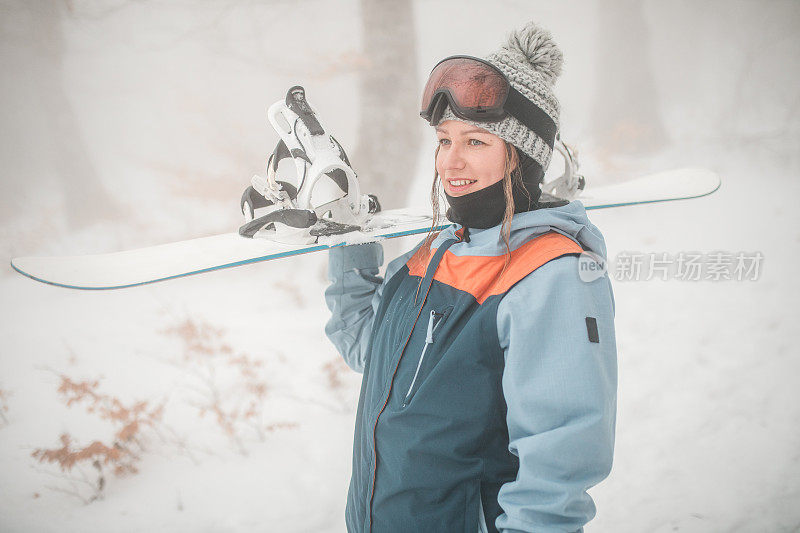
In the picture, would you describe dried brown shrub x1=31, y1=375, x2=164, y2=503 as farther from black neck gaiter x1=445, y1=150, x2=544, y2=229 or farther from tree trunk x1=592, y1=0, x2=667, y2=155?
tree trunk x1=592, y1=0, x2=667, y2=155

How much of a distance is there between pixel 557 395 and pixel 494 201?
39cm

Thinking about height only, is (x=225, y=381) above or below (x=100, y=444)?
above

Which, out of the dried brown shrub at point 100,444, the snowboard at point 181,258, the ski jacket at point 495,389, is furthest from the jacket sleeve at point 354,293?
the dried brown shrub at point 100,444

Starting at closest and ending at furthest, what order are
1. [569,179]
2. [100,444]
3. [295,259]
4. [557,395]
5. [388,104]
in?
1. [557,395]
2. [569,179]
3. [100,444]
4. [388,104]
5. [295,259]

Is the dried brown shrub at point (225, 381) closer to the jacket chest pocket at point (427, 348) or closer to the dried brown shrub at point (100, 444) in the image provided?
the dried brown shrub at point (100, 444)

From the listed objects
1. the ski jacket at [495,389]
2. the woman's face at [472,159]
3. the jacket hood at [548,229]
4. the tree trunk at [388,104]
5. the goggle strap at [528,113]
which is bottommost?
the ski jacket at [495,389]

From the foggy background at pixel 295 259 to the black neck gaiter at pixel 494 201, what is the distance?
148 cm

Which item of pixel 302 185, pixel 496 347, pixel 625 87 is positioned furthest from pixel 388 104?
pixel 496 347

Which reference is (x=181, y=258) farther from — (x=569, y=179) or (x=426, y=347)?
(x=569, y=179)

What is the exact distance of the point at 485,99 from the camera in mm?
807

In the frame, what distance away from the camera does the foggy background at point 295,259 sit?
2.00 m

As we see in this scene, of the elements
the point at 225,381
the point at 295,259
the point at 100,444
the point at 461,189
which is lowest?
the point at 100,444

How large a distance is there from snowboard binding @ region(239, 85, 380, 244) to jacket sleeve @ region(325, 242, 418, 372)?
11cm

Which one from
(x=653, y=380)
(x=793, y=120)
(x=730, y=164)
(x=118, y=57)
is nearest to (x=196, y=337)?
(x=118, y=57)
